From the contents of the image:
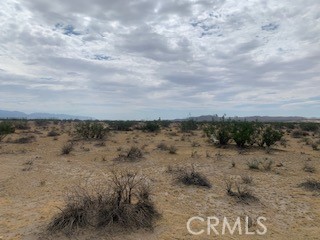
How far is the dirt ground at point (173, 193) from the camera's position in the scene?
686 centimetres

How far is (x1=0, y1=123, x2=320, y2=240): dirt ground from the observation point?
6.86 metres

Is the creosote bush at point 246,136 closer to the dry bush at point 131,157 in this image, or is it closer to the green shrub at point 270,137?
the green shrub at point 270,137

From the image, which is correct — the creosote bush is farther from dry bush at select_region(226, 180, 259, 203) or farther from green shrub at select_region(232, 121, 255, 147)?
dry bush at select_region(226, 180, 259, 203)

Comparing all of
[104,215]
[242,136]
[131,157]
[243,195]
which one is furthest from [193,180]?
[242,136]

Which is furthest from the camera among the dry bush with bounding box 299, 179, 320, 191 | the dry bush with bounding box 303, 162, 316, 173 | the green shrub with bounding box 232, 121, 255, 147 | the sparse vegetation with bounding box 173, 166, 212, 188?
the green shrub with bounding box 232, 121, 255, 147

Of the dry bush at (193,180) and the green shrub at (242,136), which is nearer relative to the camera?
the dry bush at (193,180)

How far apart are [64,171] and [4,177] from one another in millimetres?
2091

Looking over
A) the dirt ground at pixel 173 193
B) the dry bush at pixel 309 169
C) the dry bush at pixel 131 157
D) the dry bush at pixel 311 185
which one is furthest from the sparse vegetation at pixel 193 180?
the dry bush at pixel 309 169

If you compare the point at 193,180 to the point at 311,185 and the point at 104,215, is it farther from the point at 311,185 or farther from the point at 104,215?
the point at 104,215

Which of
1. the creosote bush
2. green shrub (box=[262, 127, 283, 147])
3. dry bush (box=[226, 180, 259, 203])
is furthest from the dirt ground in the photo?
the creosote bush

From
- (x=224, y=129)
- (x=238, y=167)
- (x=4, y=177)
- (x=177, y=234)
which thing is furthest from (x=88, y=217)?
(x=224, y=129)

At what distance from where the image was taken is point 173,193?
955 centimetres

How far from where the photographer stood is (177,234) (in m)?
6.68

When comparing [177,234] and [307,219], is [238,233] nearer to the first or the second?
[177,234]
